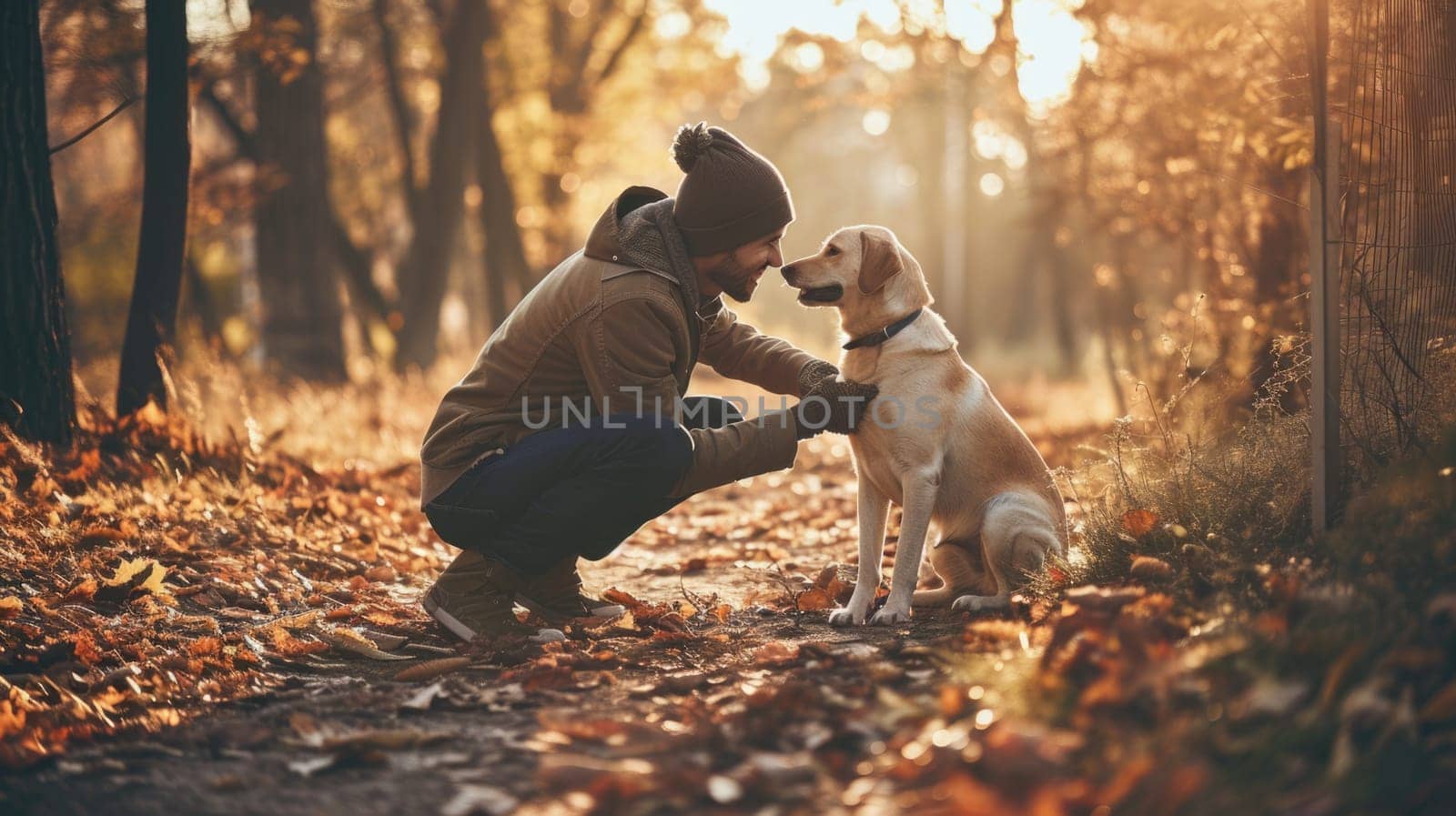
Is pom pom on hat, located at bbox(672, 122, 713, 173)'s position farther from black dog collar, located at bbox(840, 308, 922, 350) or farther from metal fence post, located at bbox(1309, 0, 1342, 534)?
metal fence post, located at bbox(1309, 0, 1342, 534)

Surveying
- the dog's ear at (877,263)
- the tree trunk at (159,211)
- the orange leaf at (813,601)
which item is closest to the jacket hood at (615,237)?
the dog's ear at (877,263)

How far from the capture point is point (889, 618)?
452 cm

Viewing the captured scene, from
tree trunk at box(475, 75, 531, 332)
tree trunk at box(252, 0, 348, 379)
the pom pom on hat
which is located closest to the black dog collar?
the pom pom on hat

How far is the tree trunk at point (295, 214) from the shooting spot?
11.5m

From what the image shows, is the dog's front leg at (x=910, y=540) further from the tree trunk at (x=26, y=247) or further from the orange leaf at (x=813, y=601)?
the tree trunk at (x=26, y=247)

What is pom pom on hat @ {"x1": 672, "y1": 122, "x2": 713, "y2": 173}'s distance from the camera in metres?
4.48

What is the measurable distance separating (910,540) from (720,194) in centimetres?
155

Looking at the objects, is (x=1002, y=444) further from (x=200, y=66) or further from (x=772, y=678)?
(x=200, y=66)

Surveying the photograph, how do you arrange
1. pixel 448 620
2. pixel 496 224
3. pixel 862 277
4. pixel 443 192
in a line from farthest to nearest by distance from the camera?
pixel 496 224 → pixel 443 192 → pixel 862 277 → pixel 448 620

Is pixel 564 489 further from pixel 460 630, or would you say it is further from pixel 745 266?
pixel 745 266

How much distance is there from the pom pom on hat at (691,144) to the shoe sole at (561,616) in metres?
1.87

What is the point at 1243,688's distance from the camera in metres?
2.67

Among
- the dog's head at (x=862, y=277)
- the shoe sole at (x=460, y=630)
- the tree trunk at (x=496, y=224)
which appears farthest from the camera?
the tree trunk at (x=496, y=224)

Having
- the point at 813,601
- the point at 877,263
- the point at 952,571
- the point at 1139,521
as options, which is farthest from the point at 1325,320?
the point at 813,601
